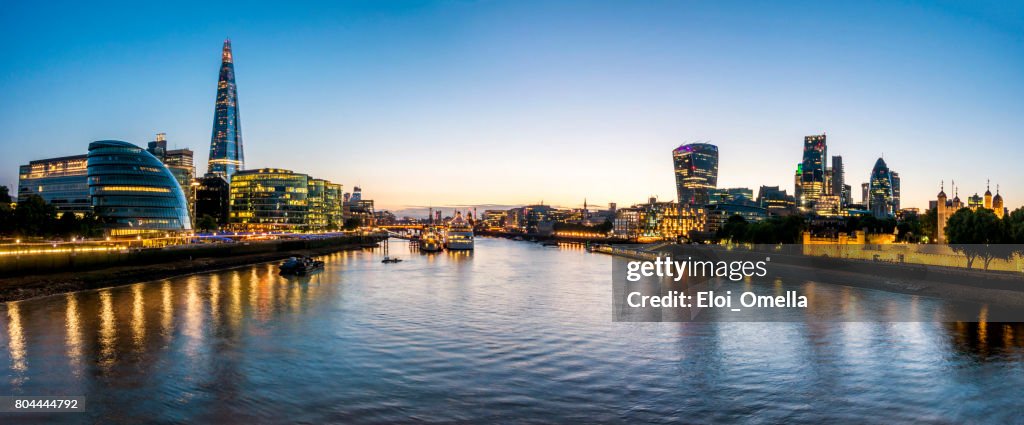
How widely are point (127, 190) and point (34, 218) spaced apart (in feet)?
142

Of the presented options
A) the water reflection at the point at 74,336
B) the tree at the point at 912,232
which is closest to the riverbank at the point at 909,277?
the tree at the point at 912,232

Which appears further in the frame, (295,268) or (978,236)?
(295,268)

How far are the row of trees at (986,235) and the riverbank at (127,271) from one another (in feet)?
252

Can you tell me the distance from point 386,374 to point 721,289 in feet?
156

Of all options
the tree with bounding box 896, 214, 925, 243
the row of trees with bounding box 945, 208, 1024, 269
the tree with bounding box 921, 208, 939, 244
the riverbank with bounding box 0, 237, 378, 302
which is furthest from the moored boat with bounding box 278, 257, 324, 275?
the tree with bounding box 896, 214, 925, 243

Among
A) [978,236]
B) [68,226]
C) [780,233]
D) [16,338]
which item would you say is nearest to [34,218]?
[68,226]

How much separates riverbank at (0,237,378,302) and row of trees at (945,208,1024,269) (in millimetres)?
76912

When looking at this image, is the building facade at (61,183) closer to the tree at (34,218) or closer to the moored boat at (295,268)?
the tree at (34,218)

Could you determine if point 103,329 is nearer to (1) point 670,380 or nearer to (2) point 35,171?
(1) point 670,380

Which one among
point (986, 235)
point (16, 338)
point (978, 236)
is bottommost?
Answer: point (16, 338)

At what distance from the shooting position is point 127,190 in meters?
120

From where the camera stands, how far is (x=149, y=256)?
7256 centimetres

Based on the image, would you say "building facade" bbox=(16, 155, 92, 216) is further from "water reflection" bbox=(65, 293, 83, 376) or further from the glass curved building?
"water reflection" bbox=(65, 293, 83, 376)

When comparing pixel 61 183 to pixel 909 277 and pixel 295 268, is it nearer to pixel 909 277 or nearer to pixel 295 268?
pixel 295 268
